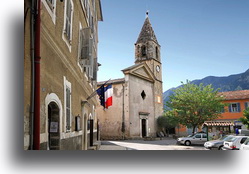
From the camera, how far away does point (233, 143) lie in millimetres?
3127

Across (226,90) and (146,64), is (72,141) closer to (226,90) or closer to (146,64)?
(226,90)

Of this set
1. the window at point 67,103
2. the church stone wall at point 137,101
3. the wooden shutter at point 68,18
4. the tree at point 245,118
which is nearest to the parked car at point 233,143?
the tree at point 245,118

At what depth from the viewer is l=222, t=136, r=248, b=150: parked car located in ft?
10.1

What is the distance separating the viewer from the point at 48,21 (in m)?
3.44

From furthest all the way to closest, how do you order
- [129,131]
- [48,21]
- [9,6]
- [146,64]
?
1. [146,64]
2. [129,131]
3. [48,21]
4. [9,6]

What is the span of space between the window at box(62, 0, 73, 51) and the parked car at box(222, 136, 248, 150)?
133 inches

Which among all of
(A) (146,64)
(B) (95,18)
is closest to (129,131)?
(A) (146,64)

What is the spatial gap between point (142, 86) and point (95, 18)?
979 centimetres

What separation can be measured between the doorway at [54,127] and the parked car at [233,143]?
103 inches

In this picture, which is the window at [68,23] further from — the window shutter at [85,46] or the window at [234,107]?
the window at [234,107]

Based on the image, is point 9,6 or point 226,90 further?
point 226,90

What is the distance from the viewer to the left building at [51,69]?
2.75 metres

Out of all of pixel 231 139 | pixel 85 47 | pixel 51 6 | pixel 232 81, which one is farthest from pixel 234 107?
pixel 85 47

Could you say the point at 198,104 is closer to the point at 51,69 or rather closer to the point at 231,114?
the point at 231,114
